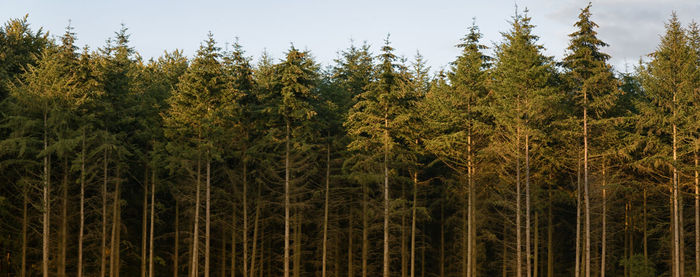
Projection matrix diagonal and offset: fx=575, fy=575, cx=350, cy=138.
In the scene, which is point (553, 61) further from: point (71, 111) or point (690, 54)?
point (71, 111)

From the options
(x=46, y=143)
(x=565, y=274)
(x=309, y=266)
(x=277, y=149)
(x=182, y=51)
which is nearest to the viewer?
(x=46, y=143)

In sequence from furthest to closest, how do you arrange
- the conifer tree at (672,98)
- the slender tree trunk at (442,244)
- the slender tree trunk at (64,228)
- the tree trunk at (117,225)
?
the slender tree trunk at (442,244) < the tree trunk at (117,225) < the conifer tree at (672,98) < the slender tree trunk at (64,228)

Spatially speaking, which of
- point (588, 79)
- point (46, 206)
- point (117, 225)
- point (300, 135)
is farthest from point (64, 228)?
point (588, 79)

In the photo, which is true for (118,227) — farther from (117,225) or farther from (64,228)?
(64,228)

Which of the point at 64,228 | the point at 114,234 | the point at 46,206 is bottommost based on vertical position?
the point at 114,234

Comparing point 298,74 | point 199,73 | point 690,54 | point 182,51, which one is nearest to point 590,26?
point 690,54

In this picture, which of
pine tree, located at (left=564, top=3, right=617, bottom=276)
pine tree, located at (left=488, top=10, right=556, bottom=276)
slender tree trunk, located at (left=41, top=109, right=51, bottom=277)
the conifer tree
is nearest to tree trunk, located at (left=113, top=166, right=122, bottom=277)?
slender tree trunk, located at (left=41, top=109, right=51, bottom=277)

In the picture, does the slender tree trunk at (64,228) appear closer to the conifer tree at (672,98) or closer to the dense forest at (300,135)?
the dense forest at (300,135)

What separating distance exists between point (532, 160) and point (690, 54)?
916 centimetres

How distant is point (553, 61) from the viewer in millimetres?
28000

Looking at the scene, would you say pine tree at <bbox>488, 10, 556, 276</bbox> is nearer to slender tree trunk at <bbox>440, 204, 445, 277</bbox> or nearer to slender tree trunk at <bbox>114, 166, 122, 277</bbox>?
slender tree trunk at <bbox>440, 204, 445, 277</bbox>

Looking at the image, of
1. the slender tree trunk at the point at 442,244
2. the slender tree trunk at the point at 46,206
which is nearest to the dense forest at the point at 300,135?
the slender tree trunk at the point at 46,206

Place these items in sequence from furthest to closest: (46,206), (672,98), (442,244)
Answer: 1. (442,244)
2. (672,98)
3. (46,206)

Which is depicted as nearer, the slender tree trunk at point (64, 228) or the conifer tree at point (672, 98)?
the slender tree trunk at point (64, 228)
